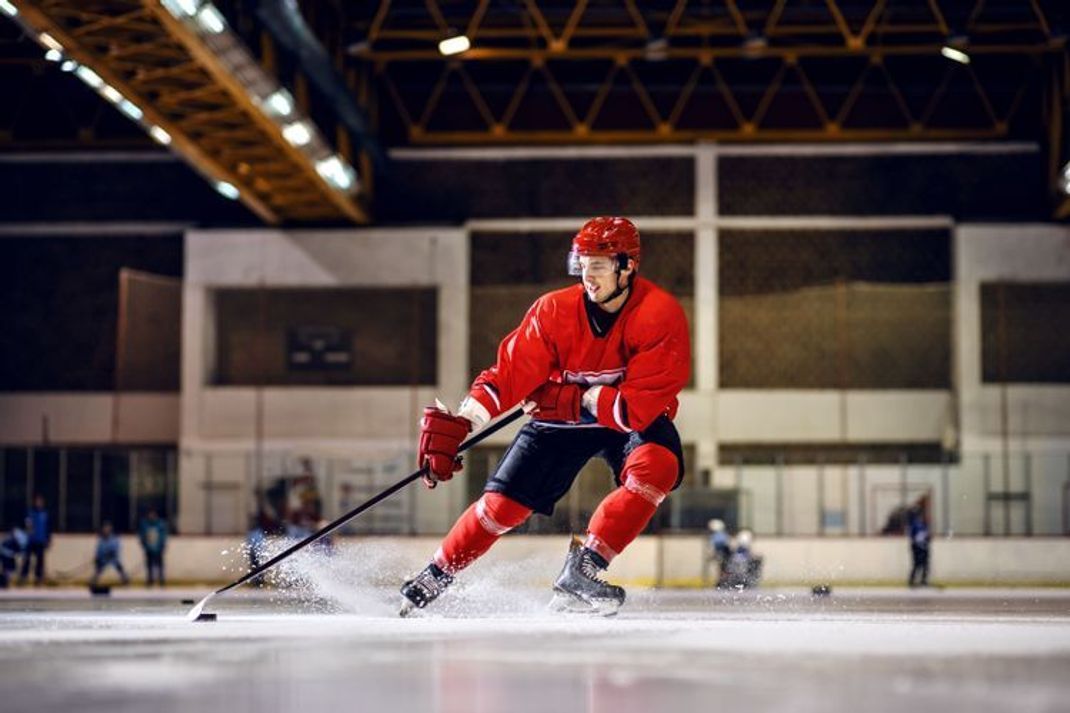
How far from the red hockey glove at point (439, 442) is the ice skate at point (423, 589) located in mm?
407

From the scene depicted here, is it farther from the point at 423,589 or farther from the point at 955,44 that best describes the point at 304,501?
the point at 423,589

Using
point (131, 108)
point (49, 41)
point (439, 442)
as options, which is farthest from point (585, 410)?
point (131, 108)

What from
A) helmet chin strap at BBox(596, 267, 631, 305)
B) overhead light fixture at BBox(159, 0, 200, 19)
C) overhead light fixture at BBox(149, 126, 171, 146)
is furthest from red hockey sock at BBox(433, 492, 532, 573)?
overhead light fixture at BBox(149, 126, 171, 146)

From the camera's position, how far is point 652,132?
31578 millimetres

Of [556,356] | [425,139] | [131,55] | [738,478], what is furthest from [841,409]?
[556,356]

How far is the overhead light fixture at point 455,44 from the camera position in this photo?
26219mm

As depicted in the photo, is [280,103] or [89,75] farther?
[280,103]

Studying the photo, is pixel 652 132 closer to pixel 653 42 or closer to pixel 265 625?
pixel 653 42

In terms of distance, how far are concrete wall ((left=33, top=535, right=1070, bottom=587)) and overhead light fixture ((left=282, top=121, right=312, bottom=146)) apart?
20.8 feet

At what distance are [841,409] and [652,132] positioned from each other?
5571 millimetres

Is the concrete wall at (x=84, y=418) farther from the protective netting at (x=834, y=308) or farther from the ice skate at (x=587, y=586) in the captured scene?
the ice skate at (x=587, y=586)

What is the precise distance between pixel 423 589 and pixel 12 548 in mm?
20813

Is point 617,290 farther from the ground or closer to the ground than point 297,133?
closer to the ground

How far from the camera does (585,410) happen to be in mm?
8570
